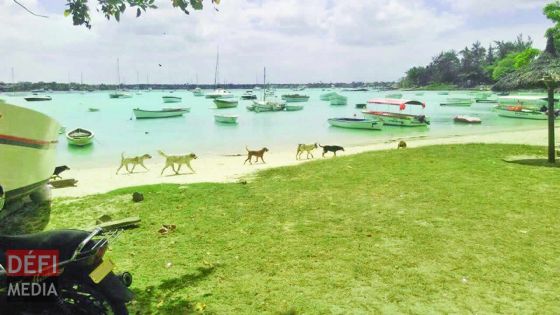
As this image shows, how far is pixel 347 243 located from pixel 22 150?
262 inches

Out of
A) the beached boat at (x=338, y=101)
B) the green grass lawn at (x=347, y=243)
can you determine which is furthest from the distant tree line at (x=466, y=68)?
the green grass lawn at (x=347, y=243)

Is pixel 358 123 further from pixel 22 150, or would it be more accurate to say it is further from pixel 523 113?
pixel 22 150

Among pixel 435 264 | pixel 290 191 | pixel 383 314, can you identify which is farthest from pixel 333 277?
pixel 290 191

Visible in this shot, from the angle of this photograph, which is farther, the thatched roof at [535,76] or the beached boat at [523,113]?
the beached boat at [523,113]

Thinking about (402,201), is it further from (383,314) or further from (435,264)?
(383,314)

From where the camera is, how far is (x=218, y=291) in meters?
4.73

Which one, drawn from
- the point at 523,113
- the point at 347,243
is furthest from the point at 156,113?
the point at 347,243

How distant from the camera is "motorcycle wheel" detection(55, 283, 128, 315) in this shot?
Answer: 322cm

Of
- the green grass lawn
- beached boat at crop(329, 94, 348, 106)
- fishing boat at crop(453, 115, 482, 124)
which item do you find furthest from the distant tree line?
the green grass lawn

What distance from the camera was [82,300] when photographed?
3.23 metres

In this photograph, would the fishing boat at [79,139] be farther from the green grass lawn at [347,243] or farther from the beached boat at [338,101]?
the beached boat at [338,101]

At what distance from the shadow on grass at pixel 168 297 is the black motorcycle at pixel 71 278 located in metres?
0.99

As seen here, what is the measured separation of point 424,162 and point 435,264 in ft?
24.7

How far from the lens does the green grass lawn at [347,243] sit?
14.7 feet
